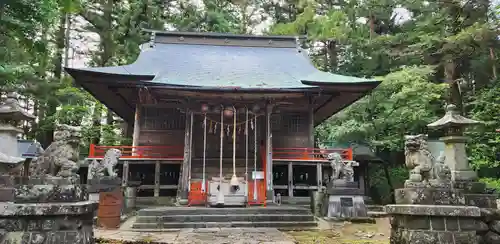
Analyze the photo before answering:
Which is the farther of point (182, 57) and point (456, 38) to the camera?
point (182, 57)

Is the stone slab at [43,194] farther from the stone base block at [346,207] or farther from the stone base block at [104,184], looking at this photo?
the stone base block at [346,207]

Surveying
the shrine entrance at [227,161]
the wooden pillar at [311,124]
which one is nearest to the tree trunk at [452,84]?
the wooden pillar at [311,124]

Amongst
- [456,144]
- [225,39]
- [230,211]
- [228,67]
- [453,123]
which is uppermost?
[225,39]

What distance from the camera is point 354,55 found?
20656mm

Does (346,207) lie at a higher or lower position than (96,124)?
lower

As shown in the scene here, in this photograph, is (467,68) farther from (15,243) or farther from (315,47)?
(15,243)

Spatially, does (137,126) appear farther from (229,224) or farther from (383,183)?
(383,183)

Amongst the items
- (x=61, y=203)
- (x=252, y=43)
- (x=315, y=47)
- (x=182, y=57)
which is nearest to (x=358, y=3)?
(x=315, y=47)

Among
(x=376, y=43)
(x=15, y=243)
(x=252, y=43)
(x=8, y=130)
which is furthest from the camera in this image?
(x=376, y=43)

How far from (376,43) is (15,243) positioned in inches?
691

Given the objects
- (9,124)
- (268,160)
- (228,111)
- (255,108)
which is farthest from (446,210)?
(9,124)

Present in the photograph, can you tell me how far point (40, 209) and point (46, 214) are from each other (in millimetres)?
95

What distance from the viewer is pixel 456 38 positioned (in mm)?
13773

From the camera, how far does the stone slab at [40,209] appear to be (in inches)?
171
